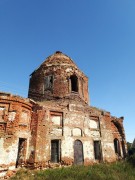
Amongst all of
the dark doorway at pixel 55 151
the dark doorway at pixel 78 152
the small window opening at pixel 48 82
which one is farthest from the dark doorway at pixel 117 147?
the small window opening at pixel 48 82

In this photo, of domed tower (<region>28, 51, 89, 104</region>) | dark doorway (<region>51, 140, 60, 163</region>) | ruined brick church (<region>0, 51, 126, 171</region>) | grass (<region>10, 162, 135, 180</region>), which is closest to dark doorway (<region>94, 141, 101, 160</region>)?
ruined brick church (<region>0, 51, 126, 171</region>)

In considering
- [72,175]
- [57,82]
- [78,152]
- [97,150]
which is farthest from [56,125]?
[57,82]

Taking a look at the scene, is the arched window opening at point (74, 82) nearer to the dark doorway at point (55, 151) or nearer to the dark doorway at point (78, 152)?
the dark doorway at point (78, 152)

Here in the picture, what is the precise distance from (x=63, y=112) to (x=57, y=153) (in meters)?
3.27

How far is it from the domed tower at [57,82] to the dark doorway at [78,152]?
4.67m

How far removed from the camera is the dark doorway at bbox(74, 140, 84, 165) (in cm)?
1336

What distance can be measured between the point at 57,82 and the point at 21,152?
788 cm

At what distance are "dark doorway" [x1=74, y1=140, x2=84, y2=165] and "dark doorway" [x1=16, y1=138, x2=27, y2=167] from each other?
4.04 meters

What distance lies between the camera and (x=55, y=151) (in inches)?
510

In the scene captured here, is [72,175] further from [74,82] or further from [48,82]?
[74,82]

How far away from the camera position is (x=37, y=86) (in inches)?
716

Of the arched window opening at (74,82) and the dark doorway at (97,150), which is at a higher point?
the arched window opening at (74,82)

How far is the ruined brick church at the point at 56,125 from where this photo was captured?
11.6 m

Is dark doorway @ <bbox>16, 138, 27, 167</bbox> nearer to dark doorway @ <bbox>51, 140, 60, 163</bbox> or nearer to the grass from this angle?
the grass
